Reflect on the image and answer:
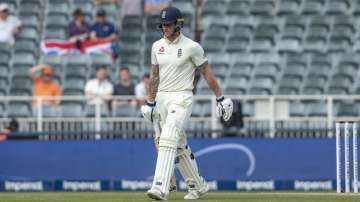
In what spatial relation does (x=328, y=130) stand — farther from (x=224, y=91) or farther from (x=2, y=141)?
(x=2, y=141)

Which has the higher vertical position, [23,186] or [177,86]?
[177,86]

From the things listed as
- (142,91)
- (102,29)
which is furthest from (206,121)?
(102,29)

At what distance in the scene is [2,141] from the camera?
23.8m

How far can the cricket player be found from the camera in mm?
14883

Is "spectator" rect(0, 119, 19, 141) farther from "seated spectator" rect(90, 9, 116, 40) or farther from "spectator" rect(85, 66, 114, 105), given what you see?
"seated spectator" rect(90, 9, 116, 40)

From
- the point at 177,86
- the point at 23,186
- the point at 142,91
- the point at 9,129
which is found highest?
the point at 177,86

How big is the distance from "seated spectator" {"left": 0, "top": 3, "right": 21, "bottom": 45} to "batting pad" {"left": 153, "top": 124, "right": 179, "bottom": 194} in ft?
42.5

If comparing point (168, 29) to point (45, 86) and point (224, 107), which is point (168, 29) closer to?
point (224, 107)

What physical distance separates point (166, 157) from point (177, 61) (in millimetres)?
1283

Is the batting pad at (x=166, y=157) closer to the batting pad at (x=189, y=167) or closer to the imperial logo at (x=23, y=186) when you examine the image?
the batting pad at (x=189, y=167)

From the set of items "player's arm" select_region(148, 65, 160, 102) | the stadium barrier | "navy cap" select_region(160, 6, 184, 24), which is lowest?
the stadium barrier

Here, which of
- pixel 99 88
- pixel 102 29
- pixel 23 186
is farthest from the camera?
pixel 102 29

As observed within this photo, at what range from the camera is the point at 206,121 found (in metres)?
23.9

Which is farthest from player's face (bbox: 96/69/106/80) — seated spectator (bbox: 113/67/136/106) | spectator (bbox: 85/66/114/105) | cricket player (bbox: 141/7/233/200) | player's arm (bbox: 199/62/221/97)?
player's arm (bbox: 199/62/221/97)
